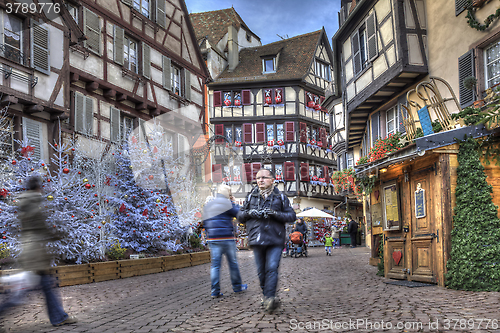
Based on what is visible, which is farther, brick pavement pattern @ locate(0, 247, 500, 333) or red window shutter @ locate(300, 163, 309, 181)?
red window shutter @ locate(300, 163, 309, 181)

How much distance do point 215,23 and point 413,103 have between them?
31732 millimetres

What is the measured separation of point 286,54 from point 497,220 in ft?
104

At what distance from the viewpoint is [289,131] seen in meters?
34.4

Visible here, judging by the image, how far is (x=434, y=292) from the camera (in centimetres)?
733

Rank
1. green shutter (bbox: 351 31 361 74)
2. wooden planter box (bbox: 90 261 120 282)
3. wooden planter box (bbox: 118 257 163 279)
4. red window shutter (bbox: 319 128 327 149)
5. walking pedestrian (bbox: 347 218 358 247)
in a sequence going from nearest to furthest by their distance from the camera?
wooden planter box (bbox: 90 261 120 282) < wooden planter box (bbox: 118 257 163 279) < green shutter (bbox: 351 31 361 74) < walking pedestrian (bbox: 347 218 358 247) < red window shutter (bbox: 319 128 327 149)

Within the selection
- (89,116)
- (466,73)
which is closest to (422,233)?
(466,73)


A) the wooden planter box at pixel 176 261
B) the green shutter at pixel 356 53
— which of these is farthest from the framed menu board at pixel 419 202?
the green shutter at pixel 356 53

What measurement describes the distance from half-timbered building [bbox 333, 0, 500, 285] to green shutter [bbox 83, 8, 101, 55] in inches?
336

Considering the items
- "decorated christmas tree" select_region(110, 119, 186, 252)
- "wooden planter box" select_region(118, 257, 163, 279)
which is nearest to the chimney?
"decorated christmas tree" select_region(110, 119, 186, 252)

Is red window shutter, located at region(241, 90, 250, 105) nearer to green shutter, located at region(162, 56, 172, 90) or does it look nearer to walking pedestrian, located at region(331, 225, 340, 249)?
walking pedestrian, located at region(331, 225, 340, 249)

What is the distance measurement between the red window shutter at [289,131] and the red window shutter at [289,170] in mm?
1820

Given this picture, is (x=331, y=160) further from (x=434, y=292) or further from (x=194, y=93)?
(x=434, y=292)

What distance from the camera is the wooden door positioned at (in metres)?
8.41

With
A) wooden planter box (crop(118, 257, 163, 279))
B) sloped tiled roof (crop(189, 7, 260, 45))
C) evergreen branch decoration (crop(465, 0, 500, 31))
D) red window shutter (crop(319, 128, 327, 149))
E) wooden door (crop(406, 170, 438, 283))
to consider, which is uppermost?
sloped tiled roof (crop(189, 7, 260, 45))
